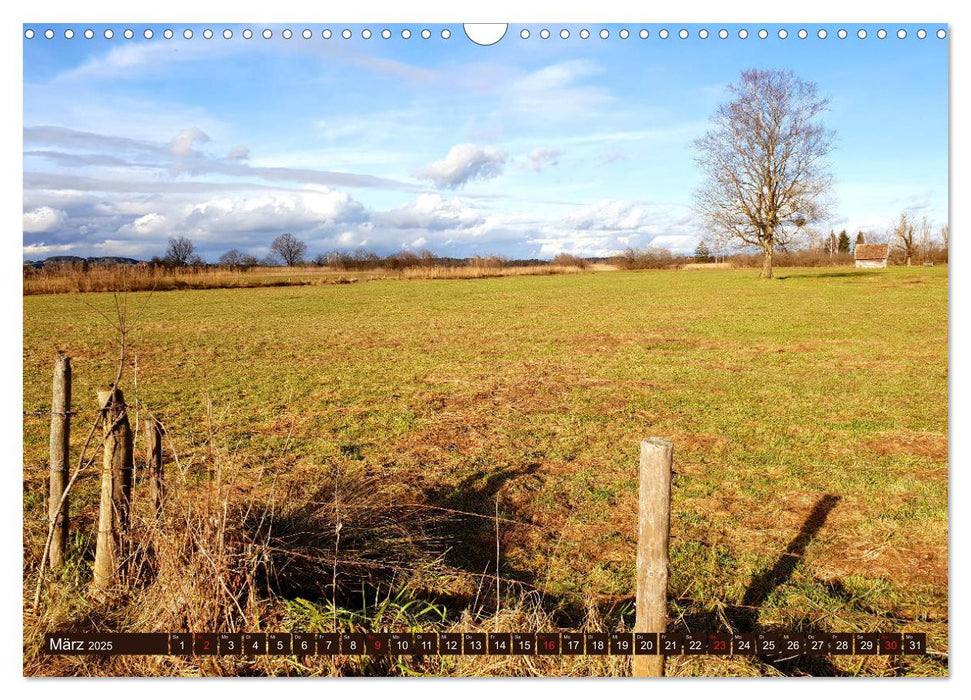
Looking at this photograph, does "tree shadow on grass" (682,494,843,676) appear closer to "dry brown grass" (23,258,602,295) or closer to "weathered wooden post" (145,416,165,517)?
"weathered wooden post" (145,416,165,517)

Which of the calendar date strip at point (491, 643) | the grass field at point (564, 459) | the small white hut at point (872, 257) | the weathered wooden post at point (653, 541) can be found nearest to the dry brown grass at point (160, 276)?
the grass field at point (564, 459)

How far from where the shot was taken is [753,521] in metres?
5.80

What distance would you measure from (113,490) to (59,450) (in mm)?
353

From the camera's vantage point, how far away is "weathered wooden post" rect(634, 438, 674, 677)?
8.56 ft

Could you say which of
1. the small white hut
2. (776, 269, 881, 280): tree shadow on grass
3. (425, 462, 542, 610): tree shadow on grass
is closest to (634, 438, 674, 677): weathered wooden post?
(425, 462, 542, 610): tree shadow on grass

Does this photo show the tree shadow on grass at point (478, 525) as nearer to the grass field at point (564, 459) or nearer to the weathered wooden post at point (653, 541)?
the grass field at point (564, 459)

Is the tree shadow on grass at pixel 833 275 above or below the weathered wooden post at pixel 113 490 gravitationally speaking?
above

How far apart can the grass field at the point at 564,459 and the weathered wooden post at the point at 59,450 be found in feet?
0.74

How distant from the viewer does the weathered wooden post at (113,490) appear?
360 centimetres

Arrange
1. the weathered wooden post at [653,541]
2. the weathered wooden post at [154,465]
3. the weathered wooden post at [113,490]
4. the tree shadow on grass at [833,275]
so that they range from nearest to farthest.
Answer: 1. the weathered wooden post at [653,541]
2. the weathered wooden post at [113,490]
3. the weathered wooden post at [154,465]
4. the tree shadow on grass at [833,275]

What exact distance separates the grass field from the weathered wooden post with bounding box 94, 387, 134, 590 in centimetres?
20

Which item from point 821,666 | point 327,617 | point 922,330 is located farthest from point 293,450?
point 922,330

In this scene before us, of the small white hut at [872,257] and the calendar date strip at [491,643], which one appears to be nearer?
the calendar date strip at [491,643]

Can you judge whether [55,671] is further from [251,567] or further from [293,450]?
[293,450]
